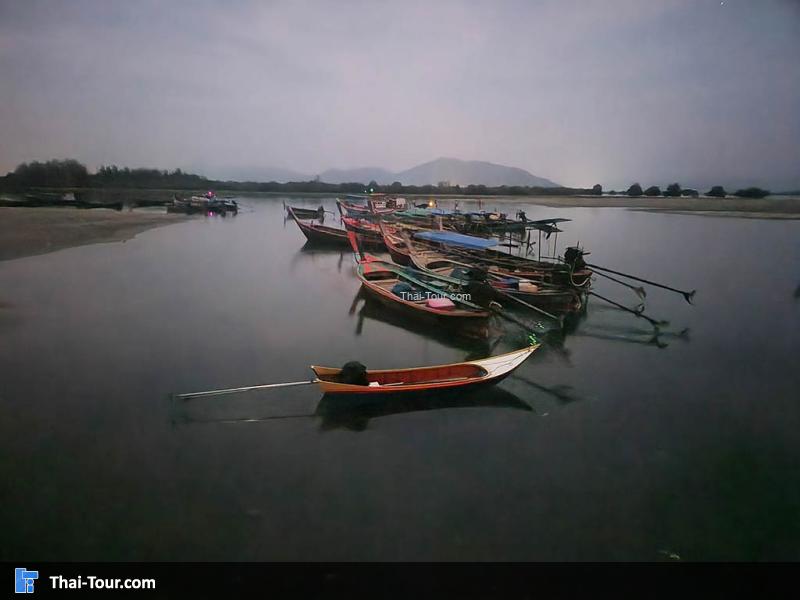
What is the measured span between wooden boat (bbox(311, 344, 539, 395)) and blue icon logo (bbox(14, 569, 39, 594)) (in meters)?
1.80

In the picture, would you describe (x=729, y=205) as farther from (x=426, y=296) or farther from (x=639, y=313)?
(x=426, y=296)

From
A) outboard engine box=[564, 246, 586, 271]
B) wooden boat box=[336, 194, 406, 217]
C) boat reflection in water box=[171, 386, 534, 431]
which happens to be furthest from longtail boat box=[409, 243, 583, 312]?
wooden boat box=[336, 194, 406, 217]

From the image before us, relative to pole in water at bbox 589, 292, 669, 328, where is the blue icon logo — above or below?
below

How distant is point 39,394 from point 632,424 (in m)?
4.97

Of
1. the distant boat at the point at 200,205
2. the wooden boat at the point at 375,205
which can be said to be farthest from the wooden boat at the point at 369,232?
the distant boat at the point at 200,205

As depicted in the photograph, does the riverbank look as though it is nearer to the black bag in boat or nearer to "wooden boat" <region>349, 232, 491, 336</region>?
"wooden boat" <region>349, 232, 491, 336</region>

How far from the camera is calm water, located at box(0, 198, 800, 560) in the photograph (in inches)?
90.5

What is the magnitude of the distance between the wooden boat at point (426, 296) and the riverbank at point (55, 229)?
14.3 feet

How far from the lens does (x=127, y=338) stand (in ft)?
14.3

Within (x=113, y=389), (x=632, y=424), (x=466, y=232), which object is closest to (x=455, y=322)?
(x=632, y=424)

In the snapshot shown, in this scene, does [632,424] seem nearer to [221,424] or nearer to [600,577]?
[600,577]

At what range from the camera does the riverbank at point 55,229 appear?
5.15 metres

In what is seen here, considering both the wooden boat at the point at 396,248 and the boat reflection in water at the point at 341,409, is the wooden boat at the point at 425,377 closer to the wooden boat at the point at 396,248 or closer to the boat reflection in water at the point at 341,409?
the boat reflection in water at the point at 341,409

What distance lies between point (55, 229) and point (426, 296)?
19.4 feet
